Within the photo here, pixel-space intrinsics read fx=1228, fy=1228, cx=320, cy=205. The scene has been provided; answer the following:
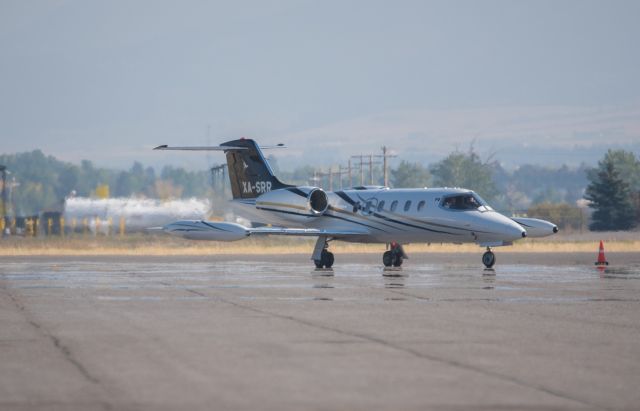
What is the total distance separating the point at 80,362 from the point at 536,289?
46.9 feet

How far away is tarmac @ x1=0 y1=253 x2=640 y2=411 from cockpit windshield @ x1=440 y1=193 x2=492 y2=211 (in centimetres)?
907

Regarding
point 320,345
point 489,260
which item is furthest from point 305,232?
point 320,345

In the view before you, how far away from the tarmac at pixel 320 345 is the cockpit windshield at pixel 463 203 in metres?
9.07

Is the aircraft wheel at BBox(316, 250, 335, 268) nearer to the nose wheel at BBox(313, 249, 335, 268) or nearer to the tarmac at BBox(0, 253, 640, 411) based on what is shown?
the nose wheel at BBox(313, 249, 335, 268)

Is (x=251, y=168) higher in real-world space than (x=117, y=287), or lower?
higher

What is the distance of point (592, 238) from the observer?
243 ft

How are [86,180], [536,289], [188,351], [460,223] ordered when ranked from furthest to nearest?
[86,180]
[460,223]
[536,289]
[188,351]

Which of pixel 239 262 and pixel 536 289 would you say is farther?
pixel 239 262

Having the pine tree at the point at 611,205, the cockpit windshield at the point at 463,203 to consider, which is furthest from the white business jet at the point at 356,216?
the pine tree at the point at 611,205

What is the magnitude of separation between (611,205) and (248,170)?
2289 inches

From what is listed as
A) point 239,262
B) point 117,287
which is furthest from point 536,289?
point 239,262

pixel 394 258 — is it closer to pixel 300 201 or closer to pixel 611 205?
pixel 300 201

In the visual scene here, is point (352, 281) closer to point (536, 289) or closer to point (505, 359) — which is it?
point (536, 289)

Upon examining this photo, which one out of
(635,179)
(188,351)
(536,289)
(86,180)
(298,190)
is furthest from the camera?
(635,179)
